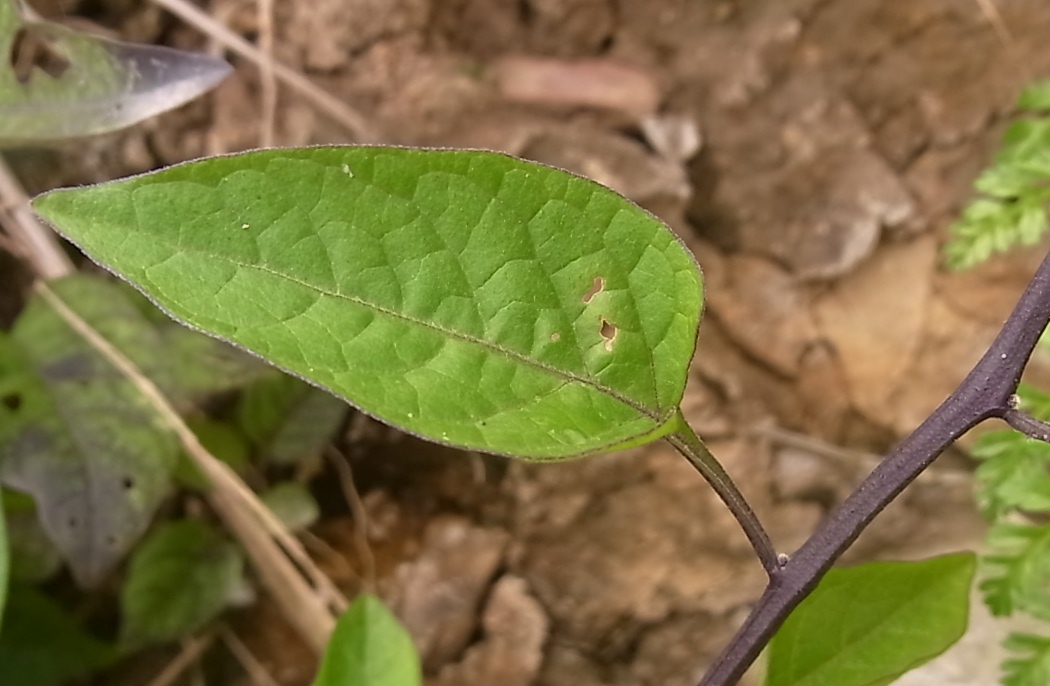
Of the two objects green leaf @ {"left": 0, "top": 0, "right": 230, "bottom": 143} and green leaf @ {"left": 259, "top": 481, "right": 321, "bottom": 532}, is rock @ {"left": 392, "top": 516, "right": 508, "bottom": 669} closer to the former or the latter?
green leaf @ {"left": 259, "top": 481, "right": 321, "bottom": 532}

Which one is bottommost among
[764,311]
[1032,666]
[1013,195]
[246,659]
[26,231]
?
[246,659]

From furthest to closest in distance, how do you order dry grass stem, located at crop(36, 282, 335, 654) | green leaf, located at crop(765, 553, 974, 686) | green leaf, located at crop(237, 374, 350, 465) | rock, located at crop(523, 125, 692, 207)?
rock, located at crop(523, 125, 692, 207)
green leaf, located at crop(237, 374, 350, 465)
dry grass stem, located at crop(36, 282, 335, 654)
green leaf, located at crop(765, 553, 974, 686)

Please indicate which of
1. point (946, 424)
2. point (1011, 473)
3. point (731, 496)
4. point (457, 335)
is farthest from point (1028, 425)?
point (1011, 473)

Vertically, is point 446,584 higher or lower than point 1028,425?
lower

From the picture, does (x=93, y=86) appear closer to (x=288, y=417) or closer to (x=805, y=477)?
(x=288, y=417)

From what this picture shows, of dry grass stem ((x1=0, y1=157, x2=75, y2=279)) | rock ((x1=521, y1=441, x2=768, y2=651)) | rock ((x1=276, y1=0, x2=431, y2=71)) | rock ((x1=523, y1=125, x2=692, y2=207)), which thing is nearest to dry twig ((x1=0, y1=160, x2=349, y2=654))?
dry grass stem ((x1=0, y1=157, x2=75, y2=279))

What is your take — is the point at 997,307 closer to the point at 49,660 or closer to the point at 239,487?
the point at 239,487
